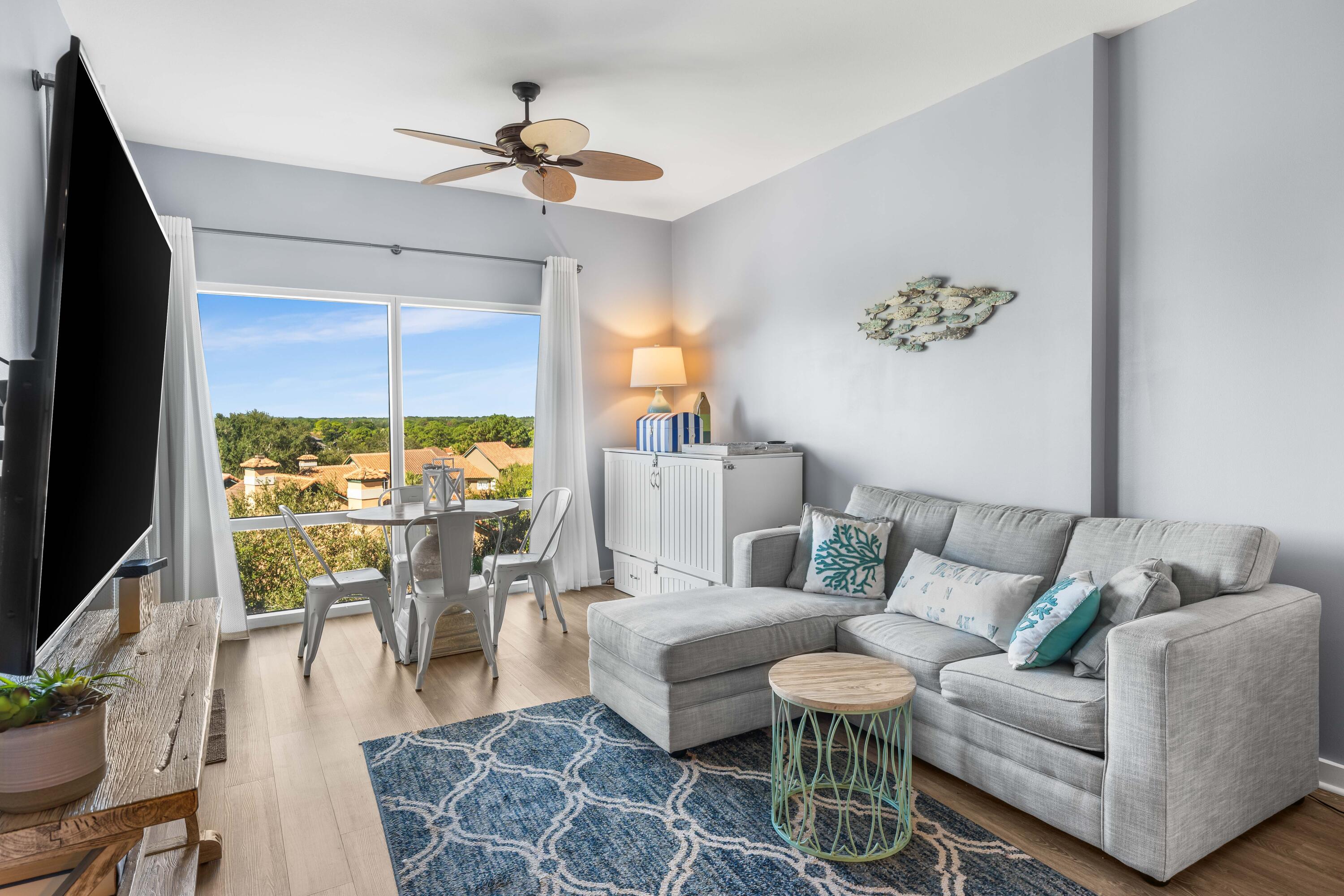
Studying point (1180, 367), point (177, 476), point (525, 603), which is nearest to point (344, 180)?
point (177, 476)

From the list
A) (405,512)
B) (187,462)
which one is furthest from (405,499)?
(187,462)

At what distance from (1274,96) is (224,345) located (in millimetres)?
4791

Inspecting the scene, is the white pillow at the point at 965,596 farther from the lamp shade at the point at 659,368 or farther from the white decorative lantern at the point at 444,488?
the lamp shade at the point at 659,368

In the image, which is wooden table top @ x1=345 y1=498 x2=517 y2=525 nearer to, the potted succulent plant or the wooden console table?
the wooden console table

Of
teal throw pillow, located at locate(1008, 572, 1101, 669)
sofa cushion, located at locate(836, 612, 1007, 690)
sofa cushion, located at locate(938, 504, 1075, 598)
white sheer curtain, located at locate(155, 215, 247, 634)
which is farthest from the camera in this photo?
white sheer curtain, located at locate(155, 215, 247, 634)

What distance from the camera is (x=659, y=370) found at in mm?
5098

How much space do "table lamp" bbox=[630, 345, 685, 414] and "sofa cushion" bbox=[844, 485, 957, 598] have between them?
1.92 m

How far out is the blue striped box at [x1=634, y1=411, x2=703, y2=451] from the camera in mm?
4664

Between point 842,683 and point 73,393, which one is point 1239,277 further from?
→ point 73,393

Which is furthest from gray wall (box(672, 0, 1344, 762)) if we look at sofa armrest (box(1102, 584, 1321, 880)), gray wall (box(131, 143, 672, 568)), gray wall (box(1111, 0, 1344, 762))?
gray wall (box(131, 143, 672, 568))

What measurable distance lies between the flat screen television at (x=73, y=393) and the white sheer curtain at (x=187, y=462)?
2154mm

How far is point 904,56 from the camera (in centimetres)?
304

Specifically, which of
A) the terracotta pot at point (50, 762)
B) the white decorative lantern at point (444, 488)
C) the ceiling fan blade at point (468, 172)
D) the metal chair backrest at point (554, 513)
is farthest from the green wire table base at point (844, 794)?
the ceiling fan blade at point (468, 172)

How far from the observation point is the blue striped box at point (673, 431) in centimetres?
466
